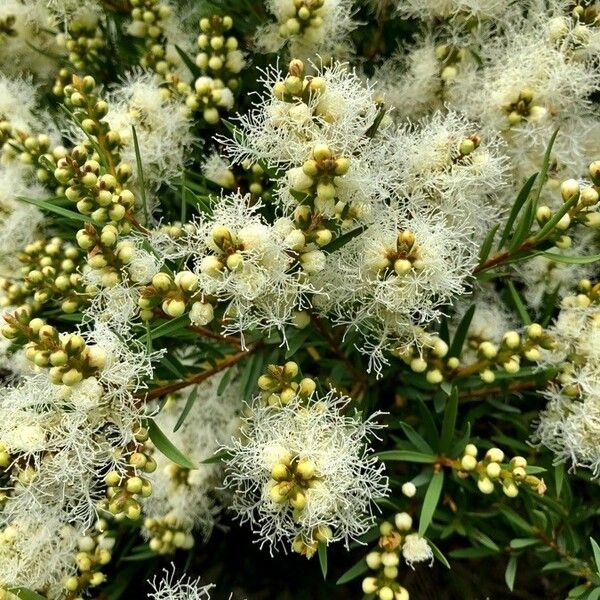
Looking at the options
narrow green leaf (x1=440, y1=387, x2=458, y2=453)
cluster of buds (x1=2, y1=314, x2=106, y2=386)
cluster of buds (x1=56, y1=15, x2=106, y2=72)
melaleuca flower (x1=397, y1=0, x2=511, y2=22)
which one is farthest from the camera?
cluster of buds (x1=56, y1=15, x2=106, y2=72)

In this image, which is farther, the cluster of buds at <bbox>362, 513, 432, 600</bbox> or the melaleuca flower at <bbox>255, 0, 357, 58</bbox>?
the melaleuca flower at <bbox>255, 0, 357, 58</bbox>

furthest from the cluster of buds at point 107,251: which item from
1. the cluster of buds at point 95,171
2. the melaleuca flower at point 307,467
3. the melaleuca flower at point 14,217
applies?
the melaleuca flower at point 14,217

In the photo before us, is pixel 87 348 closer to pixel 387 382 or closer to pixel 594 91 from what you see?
pixel 387 382

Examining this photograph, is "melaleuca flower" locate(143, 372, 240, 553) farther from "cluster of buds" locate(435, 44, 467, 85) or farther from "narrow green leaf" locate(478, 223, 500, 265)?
"cluster of buds" locate(435, 44, 467, 85)

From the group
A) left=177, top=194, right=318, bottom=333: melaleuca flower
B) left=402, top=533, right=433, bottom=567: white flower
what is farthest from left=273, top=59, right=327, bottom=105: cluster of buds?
left=402, top=533, right=433, bottom=567: white flower

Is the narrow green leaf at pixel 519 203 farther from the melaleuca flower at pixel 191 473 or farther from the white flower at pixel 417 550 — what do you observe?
the melaleuca flower at pixel 191 473

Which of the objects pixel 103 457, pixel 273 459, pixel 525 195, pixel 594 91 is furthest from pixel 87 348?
pixel 594 91
